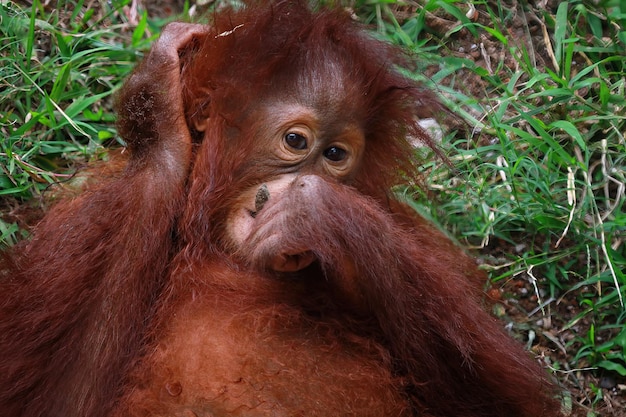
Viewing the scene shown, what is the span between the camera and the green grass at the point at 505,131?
404 centimetres

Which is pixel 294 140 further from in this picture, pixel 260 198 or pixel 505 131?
pixel 505 131

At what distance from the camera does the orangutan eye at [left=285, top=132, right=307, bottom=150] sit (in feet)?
10.7

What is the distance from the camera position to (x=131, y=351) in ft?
9.72

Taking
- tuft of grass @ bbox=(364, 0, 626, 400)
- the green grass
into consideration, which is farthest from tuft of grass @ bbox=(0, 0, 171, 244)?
tuft of grass @ bbox=(364, 0, 626, 400)

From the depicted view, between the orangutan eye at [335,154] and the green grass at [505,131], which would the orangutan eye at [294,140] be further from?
the green grass at [505,131]

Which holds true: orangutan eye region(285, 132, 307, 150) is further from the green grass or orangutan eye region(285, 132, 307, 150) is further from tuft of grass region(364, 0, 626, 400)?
tuft of grass region(364, 0, 626, 400)

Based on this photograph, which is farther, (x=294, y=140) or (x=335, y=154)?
(x=335, y=154)

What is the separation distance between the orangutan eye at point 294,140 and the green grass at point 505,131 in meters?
0.95

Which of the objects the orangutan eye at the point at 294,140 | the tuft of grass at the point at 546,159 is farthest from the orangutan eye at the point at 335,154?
the tuft of grass at the point at 546,159

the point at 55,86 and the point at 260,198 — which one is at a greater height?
the point at 260,198

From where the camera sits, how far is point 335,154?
3.36 metres

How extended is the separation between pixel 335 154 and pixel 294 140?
19 cm

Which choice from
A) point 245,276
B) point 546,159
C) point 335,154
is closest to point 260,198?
point 245,276

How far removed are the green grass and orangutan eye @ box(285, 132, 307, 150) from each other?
95 centimetres
